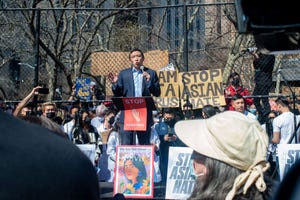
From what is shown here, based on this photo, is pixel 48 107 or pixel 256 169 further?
pixel 48 107

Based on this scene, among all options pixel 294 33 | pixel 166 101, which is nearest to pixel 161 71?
pixel 166 101

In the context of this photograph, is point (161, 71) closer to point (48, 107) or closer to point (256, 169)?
point (48, 107)

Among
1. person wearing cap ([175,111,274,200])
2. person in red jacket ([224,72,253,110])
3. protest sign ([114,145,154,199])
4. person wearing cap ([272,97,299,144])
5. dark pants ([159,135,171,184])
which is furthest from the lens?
person in red jacket ([224,72,253,110])

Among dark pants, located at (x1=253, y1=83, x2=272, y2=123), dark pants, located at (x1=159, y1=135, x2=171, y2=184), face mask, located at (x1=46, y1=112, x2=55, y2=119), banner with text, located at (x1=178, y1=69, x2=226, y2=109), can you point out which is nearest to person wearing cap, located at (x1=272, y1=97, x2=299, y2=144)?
dark pants, located at (x1=253, y1=83, x2=272, y2=123)

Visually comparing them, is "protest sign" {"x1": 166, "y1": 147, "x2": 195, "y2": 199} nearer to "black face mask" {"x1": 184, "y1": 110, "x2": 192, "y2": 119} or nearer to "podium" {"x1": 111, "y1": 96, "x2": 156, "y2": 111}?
"podium" {"x1": 111, "y1": 96, "x2": 156, "y2": 111}

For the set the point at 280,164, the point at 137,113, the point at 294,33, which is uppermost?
the point at 294,33

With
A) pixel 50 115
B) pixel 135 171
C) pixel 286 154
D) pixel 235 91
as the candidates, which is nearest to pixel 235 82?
pixel 235 91

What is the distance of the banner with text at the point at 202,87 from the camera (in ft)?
30.6

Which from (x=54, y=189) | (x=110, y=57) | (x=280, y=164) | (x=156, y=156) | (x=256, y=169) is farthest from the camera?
(x=110, y=57)

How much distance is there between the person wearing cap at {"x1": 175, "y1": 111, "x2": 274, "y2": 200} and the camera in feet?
9.74

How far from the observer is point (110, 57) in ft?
34.0

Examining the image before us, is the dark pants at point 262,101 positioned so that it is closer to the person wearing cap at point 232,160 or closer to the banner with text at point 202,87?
the banner with text at point 202,87

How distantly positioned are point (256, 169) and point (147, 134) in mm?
6256

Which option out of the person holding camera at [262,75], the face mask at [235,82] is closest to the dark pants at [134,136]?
the face mask at [235,82]
